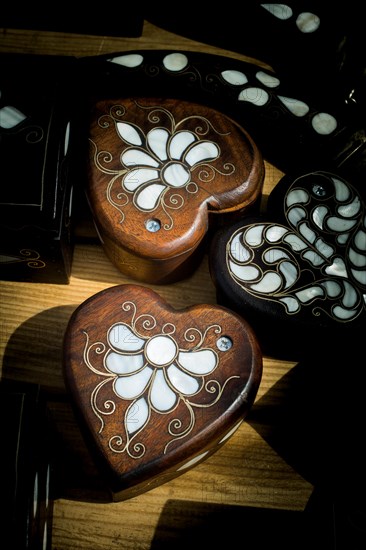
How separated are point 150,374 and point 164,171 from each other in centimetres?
26

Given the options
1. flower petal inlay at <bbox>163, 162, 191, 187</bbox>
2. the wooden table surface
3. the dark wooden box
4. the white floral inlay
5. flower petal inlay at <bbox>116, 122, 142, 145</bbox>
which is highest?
the white floral inlay

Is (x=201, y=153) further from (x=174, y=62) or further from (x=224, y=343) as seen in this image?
(x=224, y=343)

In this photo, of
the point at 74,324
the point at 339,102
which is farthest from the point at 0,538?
the point at 339,102

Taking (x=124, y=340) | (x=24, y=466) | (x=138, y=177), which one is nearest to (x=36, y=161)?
(x=138, y=177)

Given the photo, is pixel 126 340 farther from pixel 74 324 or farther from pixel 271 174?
pixel 271 174

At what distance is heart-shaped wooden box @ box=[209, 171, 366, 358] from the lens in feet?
2.24

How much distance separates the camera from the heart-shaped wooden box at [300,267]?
2.24ft

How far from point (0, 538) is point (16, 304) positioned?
1.09 feet

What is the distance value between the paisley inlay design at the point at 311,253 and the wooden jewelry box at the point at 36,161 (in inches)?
8.7

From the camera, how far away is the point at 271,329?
0.69 meters

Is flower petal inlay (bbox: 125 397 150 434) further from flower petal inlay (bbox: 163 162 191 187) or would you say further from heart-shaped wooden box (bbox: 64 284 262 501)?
flower petal inlay (bbox: 163 162 191 187)

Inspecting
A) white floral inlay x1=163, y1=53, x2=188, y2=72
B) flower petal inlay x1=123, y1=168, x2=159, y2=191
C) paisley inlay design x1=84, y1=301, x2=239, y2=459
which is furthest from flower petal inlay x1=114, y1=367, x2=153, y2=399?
white floral inlay x1=163, y1=53, x2=188, y2=72

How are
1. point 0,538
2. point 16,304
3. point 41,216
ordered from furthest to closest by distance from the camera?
point 16,304 → point 41,216 → point 0,538

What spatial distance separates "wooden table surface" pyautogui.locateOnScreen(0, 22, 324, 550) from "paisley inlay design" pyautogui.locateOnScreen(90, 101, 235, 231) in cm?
12
